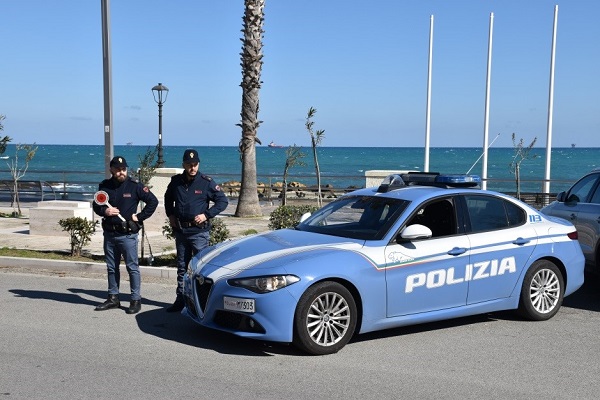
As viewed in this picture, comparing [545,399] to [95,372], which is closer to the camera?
[545,399]

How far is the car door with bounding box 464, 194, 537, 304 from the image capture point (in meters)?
7.38

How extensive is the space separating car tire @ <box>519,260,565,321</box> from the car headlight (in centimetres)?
275

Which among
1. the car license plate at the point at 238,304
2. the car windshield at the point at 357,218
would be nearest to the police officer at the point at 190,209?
the car windshield at the point at 357,218

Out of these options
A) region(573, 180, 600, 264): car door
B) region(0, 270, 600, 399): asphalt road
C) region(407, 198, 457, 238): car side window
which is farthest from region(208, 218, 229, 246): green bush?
region(573, 180, 600, 264): car door

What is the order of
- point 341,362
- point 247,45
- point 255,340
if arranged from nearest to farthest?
point 341,362, point 255,340, point 247,45

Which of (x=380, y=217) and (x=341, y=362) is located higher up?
(x=380, y=217)

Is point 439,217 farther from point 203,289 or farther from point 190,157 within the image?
point 190,157

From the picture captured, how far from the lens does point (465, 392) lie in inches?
220

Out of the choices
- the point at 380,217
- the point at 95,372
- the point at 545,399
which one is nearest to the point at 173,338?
the point at 95,372

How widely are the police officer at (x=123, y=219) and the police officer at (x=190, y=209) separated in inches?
10.6

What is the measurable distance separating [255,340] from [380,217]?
5.53 feet

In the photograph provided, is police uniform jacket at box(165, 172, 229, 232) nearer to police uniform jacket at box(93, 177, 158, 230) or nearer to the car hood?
police uniform jacket at box(93, 177, 158, 230)

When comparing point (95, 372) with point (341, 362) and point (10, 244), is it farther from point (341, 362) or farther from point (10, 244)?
point (10, 244)

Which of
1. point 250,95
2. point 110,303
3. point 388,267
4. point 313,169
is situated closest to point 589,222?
point 388,267
